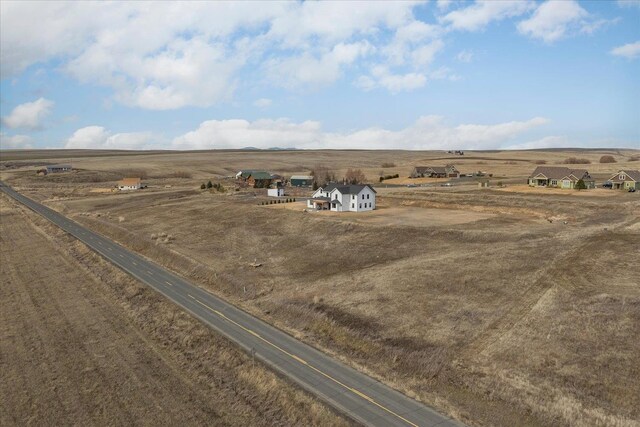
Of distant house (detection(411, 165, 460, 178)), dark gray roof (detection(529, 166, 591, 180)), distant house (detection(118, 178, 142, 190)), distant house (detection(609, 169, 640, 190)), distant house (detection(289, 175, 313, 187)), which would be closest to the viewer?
distant house (detection(609, 169, 640, 190))

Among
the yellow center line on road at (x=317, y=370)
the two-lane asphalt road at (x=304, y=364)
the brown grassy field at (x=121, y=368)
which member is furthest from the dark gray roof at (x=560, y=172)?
the brown grassy field at (x=121, y=368)

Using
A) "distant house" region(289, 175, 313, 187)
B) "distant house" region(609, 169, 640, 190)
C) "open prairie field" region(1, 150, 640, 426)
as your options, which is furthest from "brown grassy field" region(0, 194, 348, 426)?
"distant house" region(289, 175, 313, 187)

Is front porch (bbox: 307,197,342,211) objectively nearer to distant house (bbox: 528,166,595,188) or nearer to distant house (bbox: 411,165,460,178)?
distant house (bbox: 528,166,595,188)

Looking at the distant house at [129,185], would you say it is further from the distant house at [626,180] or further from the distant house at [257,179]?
the distant house at [626,180]

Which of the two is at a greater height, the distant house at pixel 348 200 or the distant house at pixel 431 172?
the distant house at pixel 431 172

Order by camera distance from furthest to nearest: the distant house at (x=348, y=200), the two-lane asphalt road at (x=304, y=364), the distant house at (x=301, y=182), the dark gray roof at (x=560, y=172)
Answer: the distant house at (x=301, y=182) < the dark gray roof at (x=560, y=172) < the distant house at (x=348, y=200) < the two-lane asphalt road at (x=304, y=364)

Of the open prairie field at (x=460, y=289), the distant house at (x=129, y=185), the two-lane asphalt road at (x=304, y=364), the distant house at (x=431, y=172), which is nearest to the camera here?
the two-lane asphalt road at (x=304, y=364)

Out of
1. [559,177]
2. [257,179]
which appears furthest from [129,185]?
[559,177]
